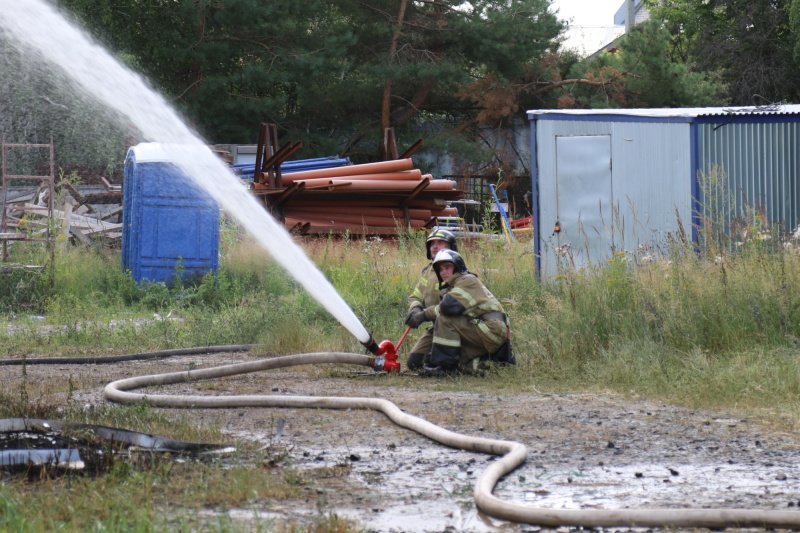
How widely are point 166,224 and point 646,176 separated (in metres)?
6.16

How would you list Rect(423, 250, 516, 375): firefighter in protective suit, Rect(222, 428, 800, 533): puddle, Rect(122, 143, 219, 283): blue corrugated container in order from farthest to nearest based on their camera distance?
1. Rect(122, 143, 219, 283): blue corrugated container
2. Rect(423, 250, 516, 375): firefighter in protective suit
3. Rect(222, 428, 800, 533): puddle

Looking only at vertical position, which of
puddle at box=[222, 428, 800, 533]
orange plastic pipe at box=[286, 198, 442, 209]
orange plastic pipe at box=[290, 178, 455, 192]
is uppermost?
orange plastic pipe at box=[290, 178, 455, 192]

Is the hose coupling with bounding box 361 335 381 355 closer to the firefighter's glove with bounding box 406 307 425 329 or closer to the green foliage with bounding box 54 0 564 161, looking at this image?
the firefighter's glove with bounding box 406 307 425 329

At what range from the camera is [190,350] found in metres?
9.22

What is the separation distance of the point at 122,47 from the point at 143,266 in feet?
40.7

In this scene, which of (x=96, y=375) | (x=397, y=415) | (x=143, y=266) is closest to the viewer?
(x=397, y=415)

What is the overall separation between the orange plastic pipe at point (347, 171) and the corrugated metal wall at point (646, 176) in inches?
269

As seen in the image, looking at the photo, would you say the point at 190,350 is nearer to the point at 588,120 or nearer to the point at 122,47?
the point at 588,120

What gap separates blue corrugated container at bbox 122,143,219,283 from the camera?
518 inches

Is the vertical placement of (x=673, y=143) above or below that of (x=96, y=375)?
above

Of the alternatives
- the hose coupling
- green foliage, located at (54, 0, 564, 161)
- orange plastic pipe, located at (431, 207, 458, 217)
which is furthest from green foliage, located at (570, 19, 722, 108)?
the hose coupling

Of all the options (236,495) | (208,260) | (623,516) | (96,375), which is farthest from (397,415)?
(208,260)

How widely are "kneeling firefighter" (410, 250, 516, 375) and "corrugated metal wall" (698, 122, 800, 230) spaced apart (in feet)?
14.1

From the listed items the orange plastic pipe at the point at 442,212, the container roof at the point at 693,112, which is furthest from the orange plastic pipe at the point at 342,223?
the container roof at the point at 693,112
